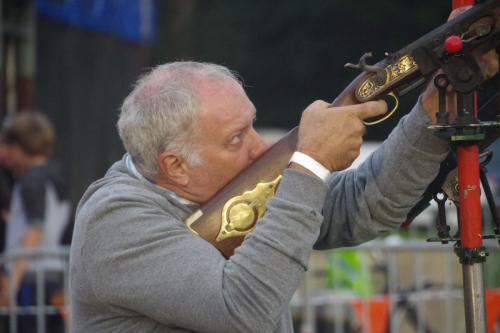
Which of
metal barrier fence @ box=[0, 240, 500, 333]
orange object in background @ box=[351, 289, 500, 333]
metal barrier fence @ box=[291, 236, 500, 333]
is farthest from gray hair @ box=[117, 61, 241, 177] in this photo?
orange object in background @ box=[351, 289, 500, 333]

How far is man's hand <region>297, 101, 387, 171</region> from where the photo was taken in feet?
9.02

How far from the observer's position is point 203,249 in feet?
9.19

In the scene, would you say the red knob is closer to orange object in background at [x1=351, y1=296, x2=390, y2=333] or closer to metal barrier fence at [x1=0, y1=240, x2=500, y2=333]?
metal barrier fence at [x1=0, y1=240, x2=500, y2=333]

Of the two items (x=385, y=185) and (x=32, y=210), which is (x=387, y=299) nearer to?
(x=32, y=210)

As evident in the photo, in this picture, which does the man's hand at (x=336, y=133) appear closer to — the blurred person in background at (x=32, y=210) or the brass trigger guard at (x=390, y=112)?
the brass trigger guard at (x=390, y=112)

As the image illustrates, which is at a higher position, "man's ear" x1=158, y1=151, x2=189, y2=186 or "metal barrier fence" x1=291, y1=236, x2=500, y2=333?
"man's ear" x1=158, y1=151, x2=189, y2=186

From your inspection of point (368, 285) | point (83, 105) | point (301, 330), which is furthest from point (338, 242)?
point (83, 105)

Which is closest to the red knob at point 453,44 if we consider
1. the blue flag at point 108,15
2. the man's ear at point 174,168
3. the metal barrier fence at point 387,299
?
the man's ear at point 174,168

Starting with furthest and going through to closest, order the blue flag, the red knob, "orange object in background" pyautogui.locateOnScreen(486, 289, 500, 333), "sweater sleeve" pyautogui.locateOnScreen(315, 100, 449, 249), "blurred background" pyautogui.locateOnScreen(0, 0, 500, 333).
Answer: the blue flag → "blurred background" pyautogui.locateOnScreen(0, 0, 500, 333) → "orange object in background" pyautogui.locateOnScreen(486, 289, 500, 333) → "sweater sleeve" pyautogui.locateOnScreen(315, 100, 449, 249) → the red knob

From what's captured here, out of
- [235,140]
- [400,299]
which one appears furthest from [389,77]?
[400,299]

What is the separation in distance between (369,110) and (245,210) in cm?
46

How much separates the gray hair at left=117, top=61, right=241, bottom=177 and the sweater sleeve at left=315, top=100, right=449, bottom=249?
1.66 ft

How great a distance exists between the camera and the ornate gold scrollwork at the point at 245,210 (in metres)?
2.90

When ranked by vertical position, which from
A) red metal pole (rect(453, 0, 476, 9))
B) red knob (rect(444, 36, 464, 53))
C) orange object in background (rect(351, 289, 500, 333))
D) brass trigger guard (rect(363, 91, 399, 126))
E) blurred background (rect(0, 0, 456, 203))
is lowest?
orange object in background (rect(351, 289, 500, 333))
